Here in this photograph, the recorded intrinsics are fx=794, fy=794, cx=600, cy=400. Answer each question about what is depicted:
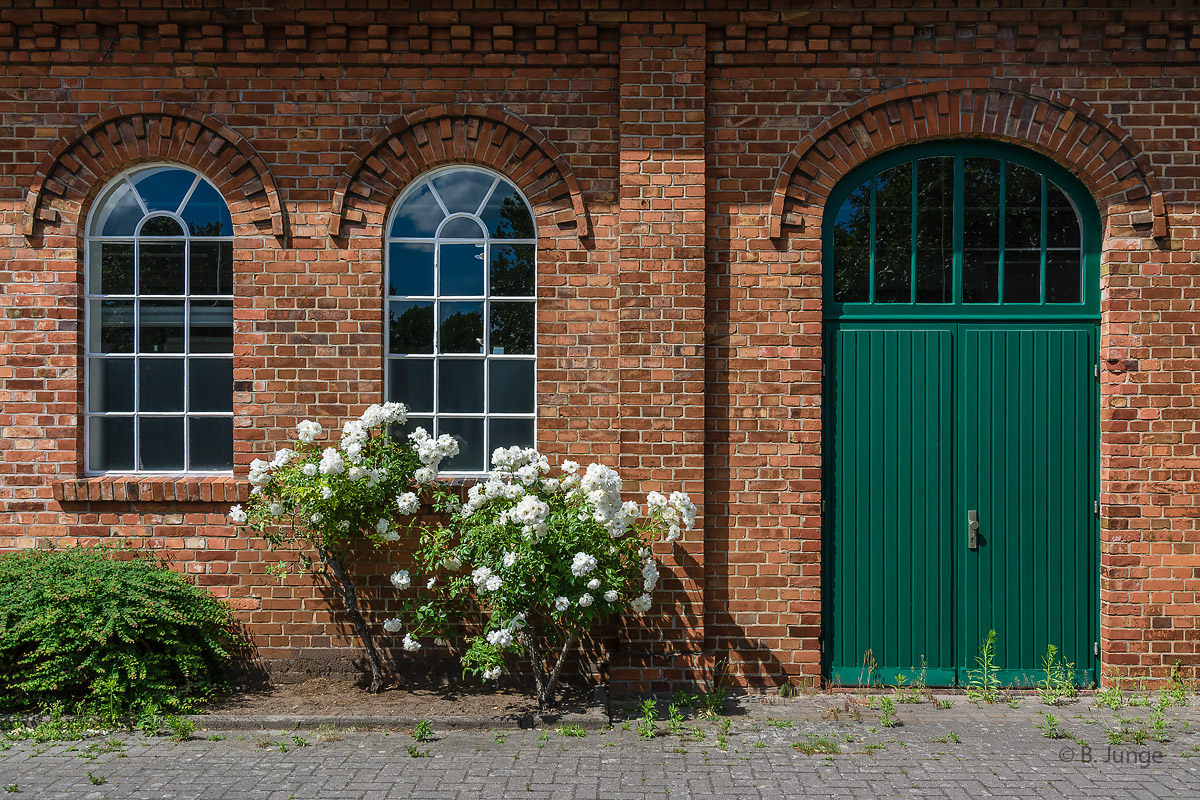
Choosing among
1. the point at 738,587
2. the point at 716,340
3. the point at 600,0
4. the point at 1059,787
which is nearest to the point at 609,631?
the point at 738,587

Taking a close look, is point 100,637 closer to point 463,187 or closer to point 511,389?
point 511,389

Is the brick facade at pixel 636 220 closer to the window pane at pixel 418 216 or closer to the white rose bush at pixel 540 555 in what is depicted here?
the window pane at pixel 418 216

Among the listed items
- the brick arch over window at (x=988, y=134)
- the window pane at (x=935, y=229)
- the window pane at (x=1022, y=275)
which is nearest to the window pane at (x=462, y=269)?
the brick arch over window at (x=988, y=134)

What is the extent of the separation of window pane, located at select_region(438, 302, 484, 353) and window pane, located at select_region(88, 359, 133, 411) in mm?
2267

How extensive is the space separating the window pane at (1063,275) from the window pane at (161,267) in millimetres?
6217

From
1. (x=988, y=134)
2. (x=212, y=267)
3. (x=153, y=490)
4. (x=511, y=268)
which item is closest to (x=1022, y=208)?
(x=988, y=134)

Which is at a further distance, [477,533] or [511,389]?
[511,389]

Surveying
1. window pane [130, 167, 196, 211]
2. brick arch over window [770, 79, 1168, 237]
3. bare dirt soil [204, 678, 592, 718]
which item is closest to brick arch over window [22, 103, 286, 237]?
window pane [130, 167, 196, 211]

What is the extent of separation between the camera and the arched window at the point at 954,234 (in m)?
5.63

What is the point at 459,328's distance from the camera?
225 inches

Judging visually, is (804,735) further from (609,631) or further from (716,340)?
(716,340)


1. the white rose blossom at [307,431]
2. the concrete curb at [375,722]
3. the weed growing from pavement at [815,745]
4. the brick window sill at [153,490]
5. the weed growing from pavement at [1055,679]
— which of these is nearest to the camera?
the weed growing from pavement at [815,745]

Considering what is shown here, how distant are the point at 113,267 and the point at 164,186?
2.28ft

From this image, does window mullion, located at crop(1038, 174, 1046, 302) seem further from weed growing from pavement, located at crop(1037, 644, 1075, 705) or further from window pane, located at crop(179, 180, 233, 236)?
window pane, located at crop(179, 180, 233, 236)
